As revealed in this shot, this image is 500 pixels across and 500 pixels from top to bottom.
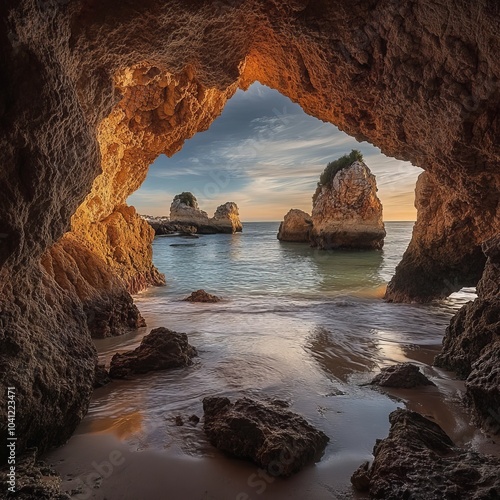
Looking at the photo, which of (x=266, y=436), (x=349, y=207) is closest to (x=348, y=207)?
(x=349, y=207)

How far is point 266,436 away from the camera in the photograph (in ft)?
8.18

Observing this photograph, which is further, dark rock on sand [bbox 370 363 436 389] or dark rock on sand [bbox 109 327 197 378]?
dark rock on sand [bbox 109 327 197 378]

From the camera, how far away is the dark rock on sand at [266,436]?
2359 mm

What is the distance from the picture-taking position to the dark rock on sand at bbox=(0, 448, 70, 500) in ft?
6.25

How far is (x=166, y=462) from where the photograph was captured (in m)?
2.43

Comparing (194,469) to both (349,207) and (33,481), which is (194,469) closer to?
(33,481)

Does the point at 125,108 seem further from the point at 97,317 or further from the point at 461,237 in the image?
the point at 461,237

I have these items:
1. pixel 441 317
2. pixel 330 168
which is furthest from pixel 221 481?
pixel 330 168

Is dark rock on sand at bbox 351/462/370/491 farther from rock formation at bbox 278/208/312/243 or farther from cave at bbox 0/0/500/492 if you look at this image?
rock formation at bbox 278/208/312/243

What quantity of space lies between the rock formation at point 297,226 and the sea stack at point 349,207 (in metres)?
9.07

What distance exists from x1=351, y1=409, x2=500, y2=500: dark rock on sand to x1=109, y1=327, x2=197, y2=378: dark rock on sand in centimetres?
257

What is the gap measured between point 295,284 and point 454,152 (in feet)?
31.2

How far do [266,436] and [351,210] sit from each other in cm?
2964

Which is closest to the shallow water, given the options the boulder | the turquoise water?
the turquoise water
